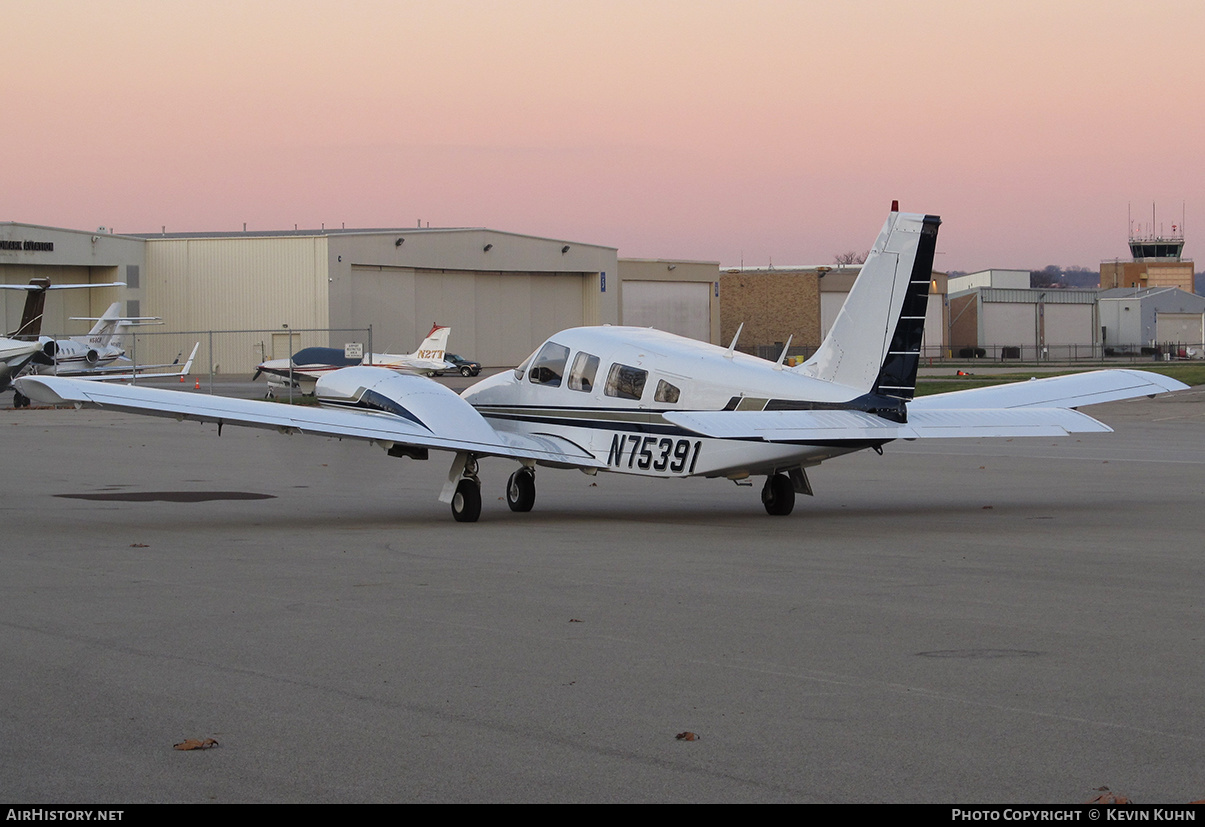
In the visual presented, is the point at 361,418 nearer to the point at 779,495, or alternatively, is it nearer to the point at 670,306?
the point at 779,495

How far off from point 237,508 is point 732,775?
484 inches

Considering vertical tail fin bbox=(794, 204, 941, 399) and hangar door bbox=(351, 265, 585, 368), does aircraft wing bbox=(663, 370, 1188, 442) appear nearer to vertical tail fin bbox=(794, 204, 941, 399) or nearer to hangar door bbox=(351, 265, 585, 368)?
vertical tail fin bbox=(794, 204, 941, 399)

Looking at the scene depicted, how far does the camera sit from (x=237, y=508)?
16688 mm

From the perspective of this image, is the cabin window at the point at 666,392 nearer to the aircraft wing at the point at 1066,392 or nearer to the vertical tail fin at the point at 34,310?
the aircraft wing at the point at 1066,392

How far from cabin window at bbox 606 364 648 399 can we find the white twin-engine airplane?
1 cm

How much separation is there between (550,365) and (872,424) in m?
4.41

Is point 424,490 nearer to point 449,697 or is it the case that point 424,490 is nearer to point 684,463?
point 684,463

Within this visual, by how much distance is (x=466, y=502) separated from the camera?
50.3 ft

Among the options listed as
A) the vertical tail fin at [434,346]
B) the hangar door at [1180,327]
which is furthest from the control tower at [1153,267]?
the vertical tail fin at [434,346]

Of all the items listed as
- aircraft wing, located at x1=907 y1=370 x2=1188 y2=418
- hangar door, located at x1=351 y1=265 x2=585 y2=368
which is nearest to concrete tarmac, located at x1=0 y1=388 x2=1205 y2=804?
aircraft wing, located at x1=907 y1=370 x2=1188 y2=418

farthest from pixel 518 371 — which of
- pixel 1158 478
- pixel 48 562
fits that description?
pixel 1158 478

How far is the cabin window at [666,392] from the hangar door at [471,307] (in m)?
56.4

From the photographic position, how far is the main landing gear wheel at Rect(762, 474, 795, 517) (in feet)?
51.0

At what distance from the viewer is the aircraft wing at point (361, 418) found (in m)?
14.1
